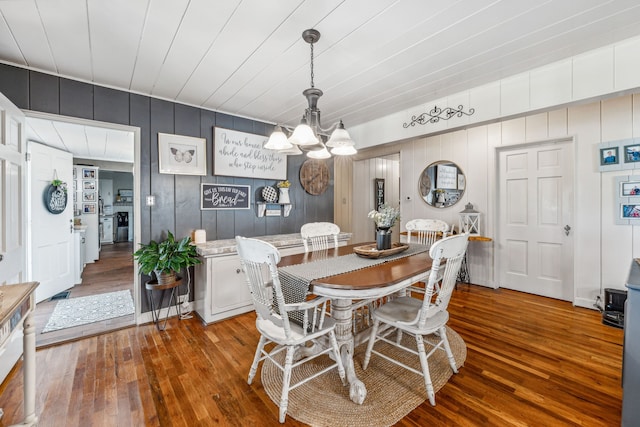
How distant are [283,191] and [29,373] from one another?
2.81 meters

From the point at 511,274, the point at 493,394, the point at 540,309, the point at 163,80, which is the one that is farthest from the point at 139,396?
the point at 511,274

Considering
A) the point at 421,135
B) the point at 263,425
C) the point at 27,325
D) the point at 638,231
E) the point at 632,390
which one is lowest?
the point at 263,425

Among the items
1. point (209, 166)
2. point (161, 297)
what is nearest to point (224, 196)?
point (209, 166)

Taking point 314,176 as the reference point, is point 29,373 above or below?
below

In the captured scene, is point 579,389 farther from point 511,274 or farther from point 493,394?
point 511,274

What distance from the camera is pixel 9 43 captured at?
6.42 ft

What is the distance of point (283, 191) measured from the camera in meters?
3.84

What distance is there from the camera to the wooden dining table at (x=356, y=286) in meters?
1.58

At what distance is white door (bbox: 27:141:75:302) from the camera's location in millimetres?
3447

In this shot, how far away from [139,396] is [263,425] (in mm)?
868

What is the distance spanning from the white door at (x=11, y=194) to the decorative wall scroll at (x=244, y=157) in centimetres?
157

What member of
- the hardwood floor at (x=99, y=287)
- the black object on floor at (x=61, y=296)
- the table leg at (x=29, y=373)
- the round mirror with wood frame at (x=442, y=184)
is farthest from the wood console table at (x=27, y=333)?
the round mirror with wood frame at (x=442, y=184)

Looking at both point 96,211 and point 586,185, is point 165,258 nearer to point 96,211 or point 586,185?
point 586,185

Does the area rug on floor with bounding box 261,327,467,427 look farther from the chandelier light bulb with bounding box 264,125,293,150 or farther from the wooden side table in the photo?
the chandelier light bulb with bounding box 264,125,293,150
